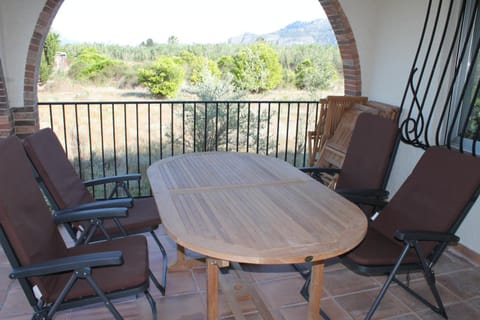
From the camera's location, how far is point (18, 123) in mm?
3633

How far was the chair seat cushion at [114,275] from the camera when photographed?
190cm

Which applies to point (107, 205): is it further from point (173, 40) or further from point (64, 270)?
point (173, 40)

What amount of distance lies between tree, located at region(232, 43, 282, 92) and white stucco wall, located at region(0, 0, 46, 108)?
8488 millimetres

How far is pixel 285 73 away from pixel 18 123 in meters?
9.95

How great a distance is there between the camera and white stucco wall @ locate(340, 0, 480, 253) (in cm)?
385

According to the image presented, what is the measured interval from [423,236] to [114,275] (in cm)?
156

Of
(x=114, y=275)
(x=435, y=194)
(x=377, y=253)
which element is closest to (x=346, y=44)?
(x=435, y=194)

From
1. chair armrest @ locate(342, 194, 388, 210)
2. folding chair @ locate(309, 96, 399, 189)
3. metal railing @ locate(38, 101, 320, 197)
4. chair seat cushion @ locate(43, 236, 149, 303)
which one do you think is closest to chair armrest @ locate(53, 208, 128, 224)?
chair seat cushion @ locate(43, 236, 149, 303)

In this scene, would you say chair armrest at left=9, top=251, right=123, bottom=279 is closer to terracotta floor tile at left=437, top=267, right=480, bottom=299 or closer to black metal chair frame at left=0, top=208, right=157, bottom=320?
black metal chair frame at left=0, top=208, right=157, bottom=320

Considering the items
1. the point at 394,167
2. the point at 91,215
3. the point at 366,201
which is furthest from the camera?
the point at 394,167

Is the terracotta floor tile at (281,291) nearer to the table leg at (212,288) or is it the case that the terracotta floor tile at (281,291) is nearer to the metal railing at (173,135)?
the table leg at (212,288)

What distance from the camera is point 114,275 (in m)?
2.00

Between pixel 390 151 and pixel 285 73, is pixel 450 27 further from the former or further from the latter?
pixel 285 73

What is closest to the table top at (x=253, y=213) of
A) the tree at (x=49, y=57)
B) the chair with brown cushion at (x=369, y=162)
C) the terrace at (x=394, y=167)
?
the chair with brown cushion at (x=369, y=162)
